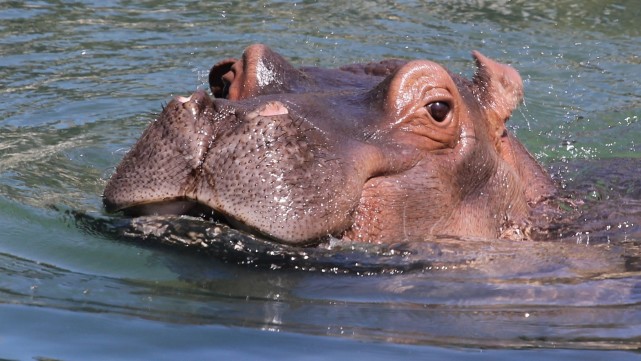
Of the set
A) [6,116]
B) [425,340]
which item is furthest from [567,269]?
[6,116]

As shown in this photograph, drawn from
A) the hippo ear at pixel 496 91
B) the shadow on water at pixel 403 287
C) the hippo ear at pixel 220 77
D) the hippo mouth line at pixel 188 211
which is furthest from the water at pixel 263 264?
the hippo ear at pixel 220 77

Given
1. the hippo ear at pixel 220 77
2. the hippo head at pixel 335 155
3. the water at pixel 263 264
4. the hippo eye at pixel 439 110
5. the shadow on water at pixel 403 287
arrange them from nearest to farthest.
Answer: the water at pixel 263 264 → the shadow on water at pixel 403 287 → the hippo head at pixel 335 155 → the hippo eye at pixel 439 110 → the hippo ear at pixel 220 77

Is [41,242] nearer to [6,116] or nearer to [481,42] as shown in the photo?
[6,116]

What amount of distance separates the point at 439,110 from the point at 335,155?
2.70ft

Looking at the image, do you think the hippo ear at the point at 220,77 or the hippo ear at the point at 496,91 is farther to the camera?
the hippo ear at the point at 496,91

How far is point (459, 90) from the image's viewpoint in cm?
564

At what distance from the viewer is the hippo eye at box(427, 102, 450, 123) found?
5305mm

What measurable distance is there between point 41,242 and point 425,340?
215 centimetres

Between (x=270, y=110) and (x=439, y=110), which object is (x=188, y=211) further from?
(x=439, y=110)

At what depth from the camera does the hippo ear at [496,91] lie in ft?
19.4

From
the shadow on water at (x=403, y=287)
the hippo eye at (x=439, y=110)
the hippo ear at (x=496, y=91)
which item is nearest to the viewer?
the shadow on water at (x=403, y=287)

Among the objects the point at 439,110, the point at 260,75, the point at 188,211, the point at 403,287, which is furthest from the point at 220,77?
the point at 403,287

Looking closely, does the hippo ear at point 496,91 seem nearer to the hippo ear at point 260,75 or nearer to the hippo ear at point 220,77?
the hippo ear at point 260,75

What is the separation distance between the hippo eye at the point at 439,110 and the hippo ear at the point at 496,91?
0.55 m
